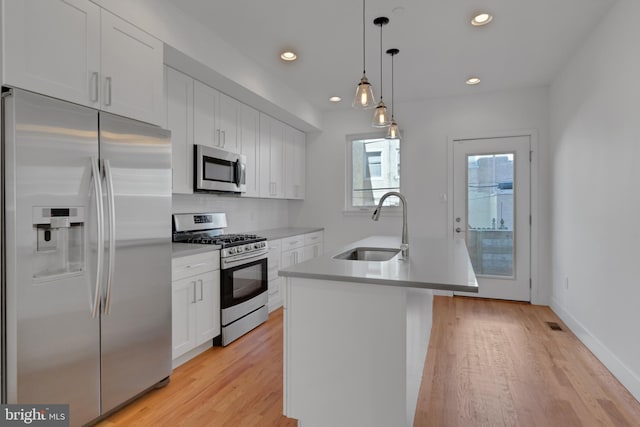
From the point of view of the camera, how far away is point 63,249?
5.67 feet

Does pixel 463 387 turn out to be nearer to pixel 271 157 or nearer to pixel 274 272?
pixel 274 272

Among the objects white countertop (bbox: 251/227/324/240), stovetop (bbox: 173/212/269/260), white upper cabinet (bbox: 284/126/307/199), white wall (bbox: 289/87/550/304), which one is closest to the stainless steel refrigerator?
stovetop (bbox: 173/212/269/260)

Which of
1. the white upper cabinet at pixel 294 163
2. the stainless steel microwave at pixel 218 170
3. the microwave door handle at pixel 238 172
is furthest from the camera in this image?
the white upper cabinet at pixel 294 163

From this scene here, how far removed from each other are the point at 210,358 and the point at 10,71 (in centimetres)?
223

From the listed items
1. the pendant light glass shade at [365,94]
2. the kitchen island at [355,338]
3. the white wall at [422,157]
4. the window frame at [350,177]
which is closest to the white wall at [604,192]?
the white wall at [422,157]

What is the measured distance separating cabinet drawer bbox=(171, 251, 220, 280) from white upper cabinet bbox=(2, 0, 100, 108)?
1.15 m

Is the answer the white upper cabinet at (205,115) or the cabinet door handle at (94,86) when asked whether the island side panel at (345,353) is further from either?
the white upper cabinet at (205,115)

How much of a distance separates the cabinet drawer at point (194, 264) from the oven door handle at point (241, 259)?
7cm

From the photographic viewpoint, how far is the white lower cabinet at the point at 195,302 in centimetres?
252

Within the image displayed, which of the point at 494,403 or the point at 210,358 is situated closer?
the point at 494,403

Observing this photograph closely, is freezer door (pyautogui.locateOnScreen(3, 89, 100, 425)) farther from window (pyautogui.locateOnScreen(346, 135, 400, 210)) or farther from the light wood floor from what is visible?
window (pyautogui.locateOnScreen(346, 135, 400, 210))

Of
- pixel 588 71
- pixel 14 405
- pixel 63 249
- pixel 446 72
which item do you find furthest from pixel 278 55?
pixel 14 405

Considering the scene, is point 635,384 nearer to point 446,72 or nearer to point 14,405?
point 446,72

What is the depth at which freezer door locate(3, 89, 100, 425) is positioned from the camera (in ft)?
5.06
